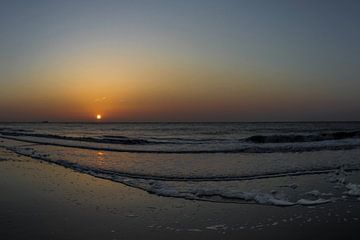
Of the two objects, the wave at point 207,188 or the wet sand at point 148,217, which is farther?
the wave at point 207,188

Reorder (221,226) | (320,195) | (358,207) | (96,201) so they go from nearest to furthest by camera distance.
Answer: (221,226) → (358,207) → (96,201) → (320,195)

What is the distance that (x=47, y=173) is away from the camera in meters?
13.7

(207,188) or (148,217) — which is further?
(207,188)

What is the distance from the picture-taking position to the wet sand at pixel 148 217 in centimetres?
633

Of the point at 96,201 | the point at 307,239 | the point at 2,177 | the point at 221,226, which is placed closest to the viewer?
the point at 307,239

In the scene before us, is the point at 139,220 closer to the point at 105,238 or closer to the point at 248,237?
the point at 105,238

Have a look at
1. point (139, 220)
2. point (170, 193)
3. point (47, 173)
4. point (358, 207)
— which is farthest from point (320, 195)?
point (47, 173)

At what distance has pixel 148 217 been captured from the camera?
7457mm

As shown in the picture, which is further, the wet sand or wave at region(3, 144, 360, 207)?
wave at region(3, 144, 360, 207)

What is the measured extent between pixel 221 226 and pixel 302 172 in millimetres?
8134

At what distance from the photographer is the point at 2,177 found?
12.5 m

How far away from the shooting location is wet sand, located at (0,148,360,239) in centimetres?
633

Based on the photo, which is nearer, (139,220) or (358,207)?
(139,220)

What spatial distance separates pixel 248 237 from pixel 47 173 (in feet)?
31.9
